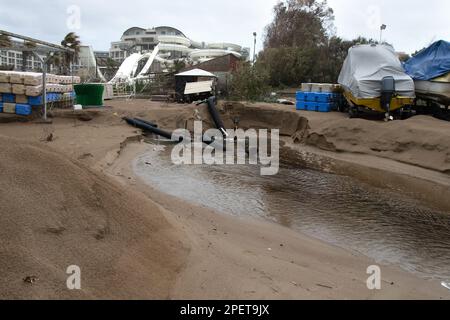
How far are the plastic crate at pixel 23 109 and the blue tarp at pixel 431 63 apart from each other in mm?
17176

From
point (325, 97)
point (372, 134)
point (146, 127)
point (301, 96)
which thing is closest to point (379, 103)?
point (372, 134)

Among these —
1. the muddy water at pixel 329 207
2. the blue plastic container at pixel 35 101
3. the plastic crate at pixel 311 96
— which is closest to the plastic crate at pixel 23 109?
the blue plastic container at pixel 35 101

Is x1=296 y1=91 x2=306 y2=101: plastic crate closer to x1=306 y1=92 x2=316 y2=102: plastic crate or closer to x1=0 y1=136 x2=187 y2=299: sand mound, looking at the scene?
x1=306 y1=92 x2=316 y2=102: plastic crate

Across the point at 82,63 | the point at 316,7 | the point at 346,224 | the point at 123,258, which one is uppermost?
the point at 316,7

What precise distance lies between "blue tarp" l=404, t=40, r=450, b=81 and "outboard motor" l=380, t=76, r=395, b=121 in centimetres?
166

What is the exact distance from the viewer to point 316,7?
46.8 m

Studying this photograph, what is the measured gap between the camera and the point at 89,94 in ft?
83.1

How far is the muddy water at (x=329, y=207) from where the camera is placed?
27.6ft

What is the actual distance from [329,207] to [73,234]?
7.19 meters

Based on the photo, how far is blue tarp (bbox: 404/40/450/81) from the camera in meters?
18.9
